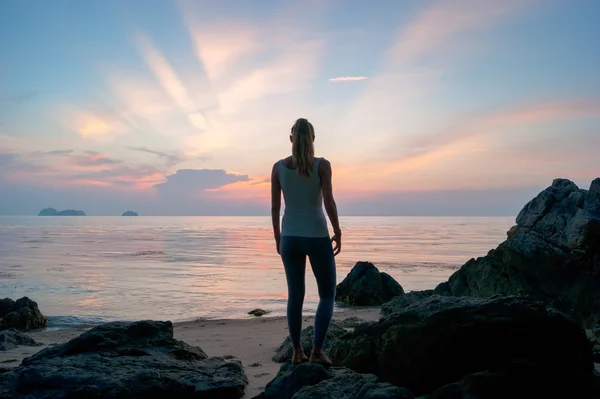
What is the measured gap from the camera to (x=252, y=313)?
50.8 ft

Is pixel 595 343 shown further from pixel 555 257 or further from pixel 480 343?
pixel 555 257

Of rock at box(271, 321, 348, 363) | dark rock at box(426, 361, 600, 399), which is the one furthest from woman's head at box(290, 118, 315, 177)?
rock at box(271, 321, 348, 363)

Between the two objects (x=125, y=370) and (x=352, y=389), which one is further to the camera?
(x=125, y=370)

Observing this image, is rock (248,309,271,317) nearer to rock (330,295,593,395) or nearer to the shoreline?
the shoreline

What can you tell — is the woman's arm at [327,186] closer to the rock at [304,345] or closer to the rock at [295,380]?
the rock at [295,380]

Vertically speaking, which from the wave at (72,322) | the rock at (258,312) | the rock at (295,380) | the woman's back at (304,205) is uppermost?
the woman's back at (304,205)

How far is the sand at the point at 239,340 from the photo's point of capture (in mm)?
7178

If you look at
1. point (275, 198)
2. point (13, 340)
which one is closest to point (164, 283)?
point (13, 340)

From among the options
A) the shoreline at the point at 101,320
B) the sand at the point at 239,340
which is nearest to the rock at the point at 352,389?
the sand at the point at 239,340

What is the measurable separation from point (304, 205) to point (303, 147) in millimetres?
623

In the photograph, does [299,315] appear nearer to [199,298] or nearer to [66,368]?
[66,368]

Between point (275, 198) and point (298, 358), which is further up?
point (275, 198)

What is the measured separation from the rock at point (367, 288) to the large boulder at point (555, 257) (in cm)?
577

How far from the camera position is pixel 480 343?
16.0 ft
